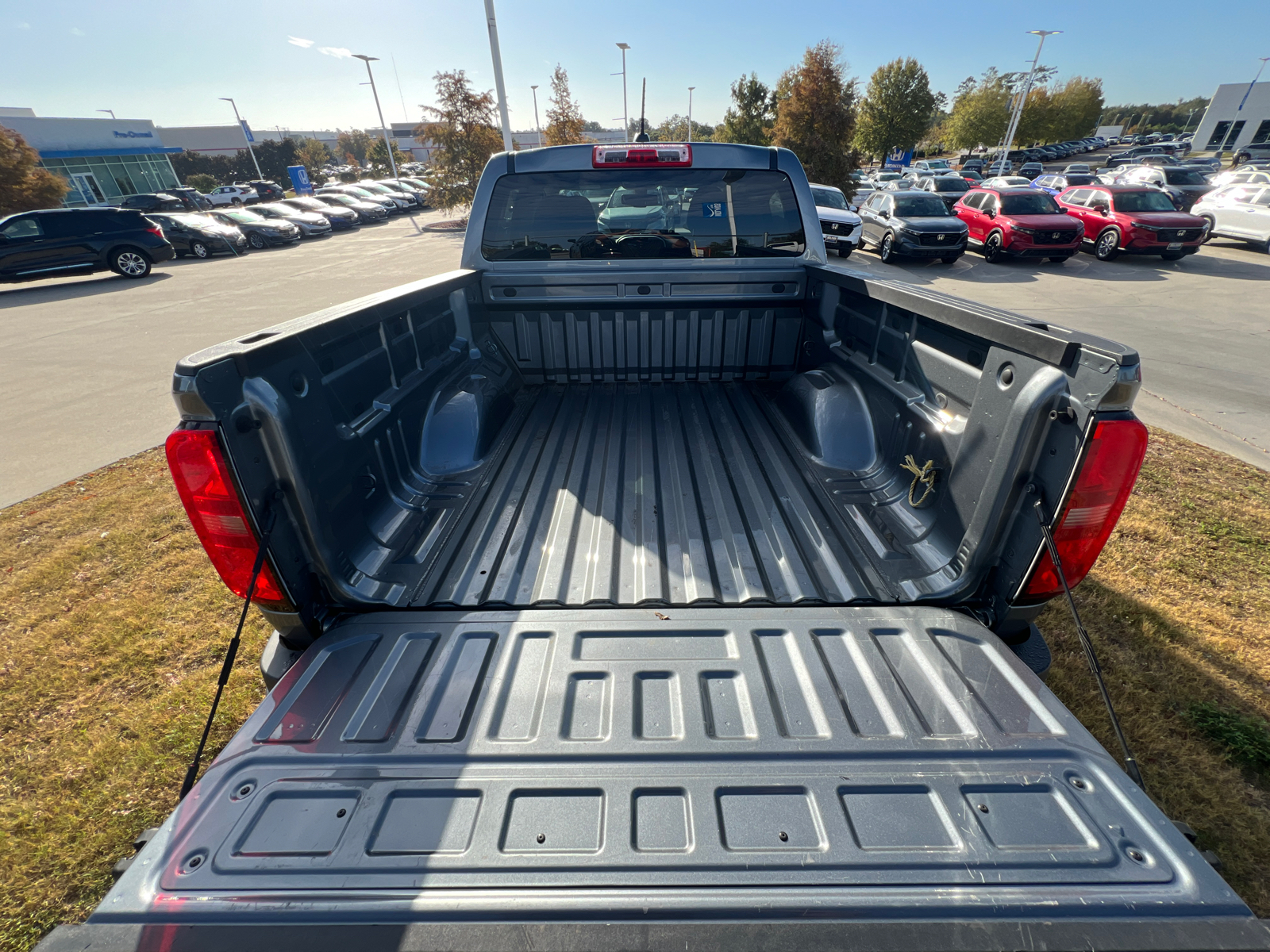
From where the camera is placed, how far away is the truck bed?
117 cm

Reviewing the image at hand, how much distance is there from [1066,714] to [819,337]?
2.55 m

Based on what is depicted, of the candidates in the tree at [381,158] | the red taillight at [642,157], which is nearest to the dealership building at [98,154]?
the tree at [381,158]

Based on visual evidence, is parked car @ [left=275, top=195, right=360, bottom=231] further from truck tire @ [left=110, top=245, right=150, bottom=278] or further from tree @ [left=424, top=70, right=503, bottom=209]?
truck tire @ [left=110, top=245, right=150, bottom=278]

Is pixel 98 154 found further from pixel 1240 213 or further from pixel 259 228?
pixel 1240 213

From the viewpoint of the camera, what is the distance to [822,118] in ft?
68.5

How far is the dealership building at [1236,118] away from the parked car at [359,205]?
71582 millimetres

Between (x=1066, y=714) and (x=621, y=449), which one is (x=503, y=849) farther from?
(x=621, y=449)

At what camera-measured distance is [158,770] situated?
2602mm

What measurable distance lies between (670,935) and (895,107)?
4814cm

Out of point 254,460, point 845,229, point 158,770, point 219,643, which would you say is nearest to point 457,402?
point 254,460

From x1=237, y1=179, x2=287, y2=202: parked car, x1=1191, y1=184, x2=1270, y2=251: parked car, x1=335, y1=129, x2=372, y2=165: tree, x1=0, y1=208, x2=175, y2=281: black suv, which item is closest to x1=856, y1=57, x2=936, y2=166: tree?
x1=1191, y1=184, x2=1270, y2=251: parked car

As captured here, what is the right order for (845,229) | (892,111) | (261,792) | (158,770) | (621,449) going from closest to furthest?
(261,792), (158,770), (621,449), (845,229), (892,111)

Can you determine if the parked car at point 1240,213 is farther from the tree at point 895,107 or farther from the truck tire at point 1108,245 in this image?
the tree at point 895,107

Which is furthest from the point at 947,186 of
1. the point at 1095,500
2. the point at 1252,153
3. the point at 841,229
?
the point at 1252,153
